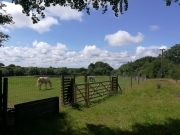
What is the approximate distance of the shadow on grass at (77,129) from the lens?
8859 millimetres

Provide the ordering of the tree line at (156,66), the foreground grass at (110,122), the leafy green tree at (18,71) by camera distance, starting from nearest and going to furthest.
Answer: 1. the foreground grass at (110,122)
2. the leafy green tree at (18,71)
3. the tree line at (156,66)

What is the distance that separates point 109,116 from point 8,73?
7545mm

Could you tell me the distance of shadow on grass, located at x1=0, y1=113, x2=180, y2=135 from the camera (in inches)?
349

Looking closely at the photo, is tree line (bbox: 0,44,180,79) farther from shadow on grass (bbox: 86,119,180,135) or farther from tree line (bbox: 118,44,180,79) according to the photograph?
shadow on grass (bbox: 86,119,180,135)

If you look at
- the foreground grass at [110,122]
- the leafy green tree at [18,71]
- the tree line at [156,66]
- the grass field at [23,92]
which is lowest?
the foreground grass at [110,122]

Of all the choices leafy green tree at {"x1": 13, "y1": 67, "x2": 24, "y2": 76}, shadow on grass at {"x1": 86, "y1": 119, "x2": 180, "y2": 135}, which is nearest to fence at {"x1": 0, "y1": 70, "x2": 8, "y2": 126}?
shadow on grass at {"x1": 86, "y1": 119, "x2": 180, "y2": 135}

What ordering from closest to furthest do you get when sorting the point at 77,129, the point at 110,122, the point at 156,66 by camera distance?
the point at 77,129
the point at 110,122
the point at 156,66

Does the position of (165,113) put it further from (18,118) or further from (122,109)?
(18,118)

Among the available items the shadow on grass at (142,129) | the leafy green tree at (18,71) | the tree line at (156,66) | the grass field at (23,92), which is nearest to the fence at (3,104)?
the shadow on grass at (142,129)

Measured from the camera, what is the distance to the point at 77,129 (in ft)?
31.4

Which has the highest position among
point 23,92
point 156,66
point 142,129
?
point 156,66

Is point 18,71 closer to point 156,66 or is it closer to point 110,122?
point 110,122

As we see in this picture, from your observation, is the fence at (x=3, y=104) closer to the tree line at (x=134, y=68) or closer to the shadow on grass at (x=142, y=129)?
the shadow on grass at (x=142, y=129)

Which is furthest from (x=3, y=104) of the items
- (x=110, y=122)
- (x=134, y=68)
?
(x=134, y=68)
